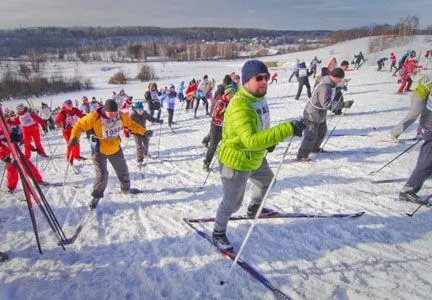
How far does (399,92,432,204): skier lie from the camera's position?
4.11 metres

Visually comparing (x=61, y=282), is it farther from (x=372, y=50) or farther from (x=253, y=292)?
(x=372, y=50)

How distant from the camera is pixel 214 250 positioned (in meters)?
3.56

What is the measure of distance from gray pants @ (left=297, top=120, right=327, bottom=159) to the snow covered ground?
1.27 feet

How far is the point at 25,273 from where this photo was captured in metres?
3.35

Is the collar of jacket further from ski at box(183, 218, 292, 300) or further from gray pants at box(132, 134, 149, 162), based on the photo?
gray pants at box(132, 134, 149, 162)

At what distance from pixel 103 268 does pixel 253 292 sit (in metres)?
1.89

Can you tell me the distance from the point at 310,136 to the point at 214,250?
3720 mm

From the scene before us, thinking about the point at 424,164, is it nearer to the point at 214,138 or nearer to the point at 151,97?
the point at 214,138

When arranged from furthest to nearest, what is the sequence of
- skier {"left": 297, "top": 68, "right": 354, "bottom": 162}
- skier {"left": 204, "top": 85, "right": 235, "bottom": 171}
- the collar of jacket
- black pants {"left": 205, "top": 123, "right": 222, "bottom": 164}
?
black pants {"left": 205, "top": 123, "right": 222, "bottom": 164}, skier {"left": 204, "top": 85, "right": 235, "bottom": 171}, skier {"left": 297, "top": 68, "right": 354, "bottom": 162}, the collar of jacket

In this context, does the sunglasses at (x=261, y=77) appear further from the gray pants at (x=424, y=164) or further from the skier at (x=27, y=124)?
the skier at (x=27, y=124)

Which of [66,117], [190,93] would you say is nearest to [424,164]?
[66,117]

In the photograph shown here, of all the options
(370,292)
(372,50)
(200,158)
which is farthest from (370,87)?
(372,50)

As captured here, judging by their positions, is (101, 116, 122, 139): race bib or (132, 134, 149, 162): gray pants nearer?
(101, 116, 122, 139): race bib

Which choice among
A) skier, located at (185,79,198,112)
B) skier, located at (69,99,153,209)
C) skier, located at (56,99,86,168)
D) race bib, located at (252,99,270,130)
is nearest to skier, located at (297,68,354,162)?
race bib, located at (252,99,270,130)
